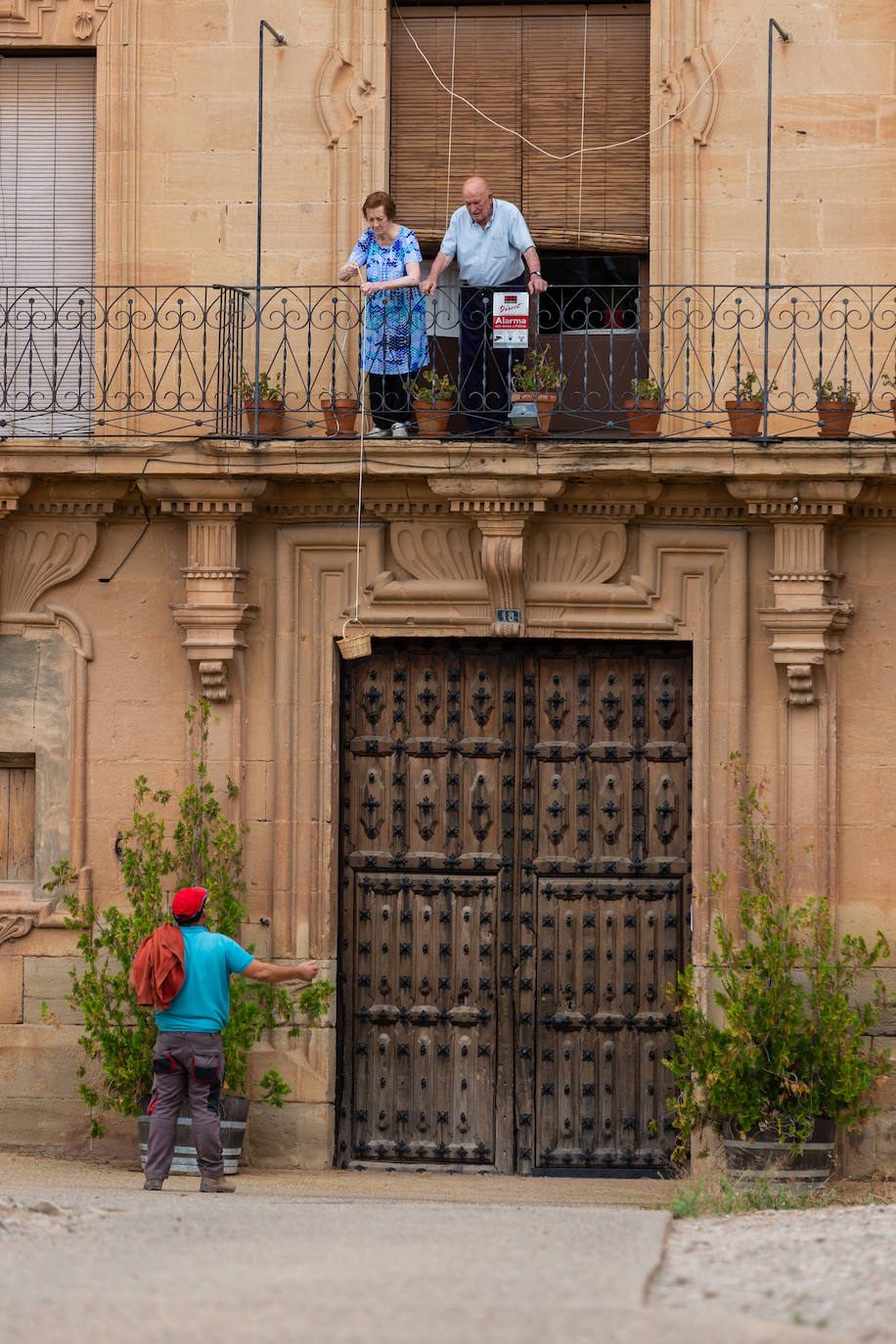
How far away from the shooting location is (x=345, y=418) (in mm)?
10203

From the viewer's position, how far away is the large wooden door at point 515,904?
10336mm

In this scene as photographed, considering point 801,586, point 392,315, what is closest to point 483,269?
point 392,315

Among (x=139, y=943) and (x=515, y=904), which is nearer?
(x=139, y=943)

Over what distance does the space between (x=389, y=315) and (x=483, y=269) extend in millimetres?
568

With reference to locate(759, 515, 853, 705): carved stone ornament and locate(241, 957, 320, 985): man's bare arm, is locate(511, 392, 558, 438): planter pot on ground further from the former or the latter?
locate(241, 957, 320, 985): man's bare arm

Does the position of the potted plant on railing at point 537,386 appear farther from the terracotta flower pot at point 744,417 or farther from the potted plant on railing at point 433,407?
the terracotta flower pot at point 744,417

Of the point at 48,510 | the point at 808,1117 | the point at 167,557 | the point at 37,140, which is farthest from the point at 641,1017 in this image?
the point at 37,140

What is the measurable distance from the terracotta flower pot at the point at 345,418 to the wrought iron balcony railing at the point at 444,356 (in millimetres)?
124

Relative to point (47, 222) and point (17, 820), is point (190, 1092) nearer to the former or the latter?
point (17, 820)

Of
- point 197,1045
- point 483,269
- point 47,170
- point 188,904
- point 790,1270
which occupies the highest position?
point 47,170

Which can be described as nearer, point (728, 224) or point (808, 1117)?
point (808, 1117)

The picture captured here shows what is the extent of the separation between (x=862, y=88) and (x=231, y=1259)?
7.24 meters

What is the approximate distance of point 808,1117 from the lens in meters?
9.48

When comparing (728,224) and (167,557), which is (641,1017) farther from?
(728,224)
